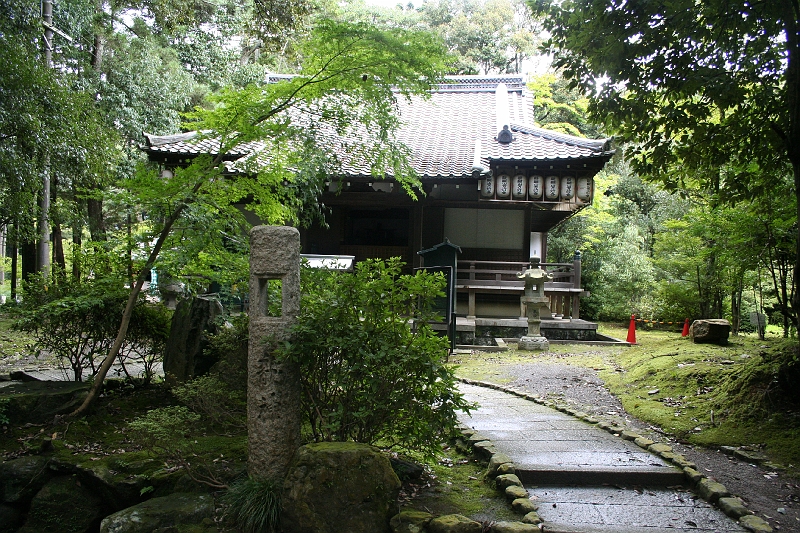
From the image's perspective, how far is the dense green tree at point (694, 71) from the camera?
16.3 ft

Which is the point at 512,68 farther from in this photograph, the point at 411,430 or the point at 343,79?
the point at 411,430

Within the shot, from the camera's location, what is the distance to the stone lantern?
1157 cm

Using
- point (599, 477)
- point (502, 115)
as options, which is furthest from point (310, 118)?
point (502, 115)

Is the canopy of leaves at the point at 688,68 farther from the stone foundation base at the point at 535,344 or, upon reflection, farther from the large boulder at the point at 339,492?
the stone foundation base at the point at 535,344

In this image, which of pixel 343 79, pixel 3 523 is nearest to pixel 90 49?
pixel 343 79

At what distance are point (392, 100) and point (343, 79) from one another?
568 millimetres

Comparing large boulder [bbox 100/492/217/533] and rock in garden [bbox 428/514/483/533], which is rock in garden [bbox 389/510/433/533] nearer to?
rock in garden [bbox 428/514/483/533]

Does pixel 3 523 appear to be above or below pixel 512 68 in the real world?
below

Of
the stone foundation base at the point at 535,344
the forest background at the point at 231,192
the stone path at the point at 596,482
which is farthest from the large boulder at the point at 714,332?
the stone path at the point at 596,482

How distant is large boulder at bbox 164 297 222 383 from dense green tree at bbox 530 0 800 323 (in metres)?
4.77

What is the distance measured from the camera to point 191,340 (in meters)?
6.01

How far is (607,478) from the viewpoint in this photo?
4.49 m

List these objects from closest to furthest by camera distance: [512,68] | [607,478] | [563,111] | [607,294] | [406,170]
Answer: [607,478] → [406,170] → [607,294] → [563,111] → [512,68]

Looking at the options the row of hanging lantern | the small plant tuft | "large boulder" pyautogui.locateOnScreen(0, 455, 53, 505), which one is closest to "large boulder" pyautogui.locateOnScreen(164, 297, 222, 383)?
"large boulder" pyautogui.locateOnScreen(0, 455, 53, 505)
